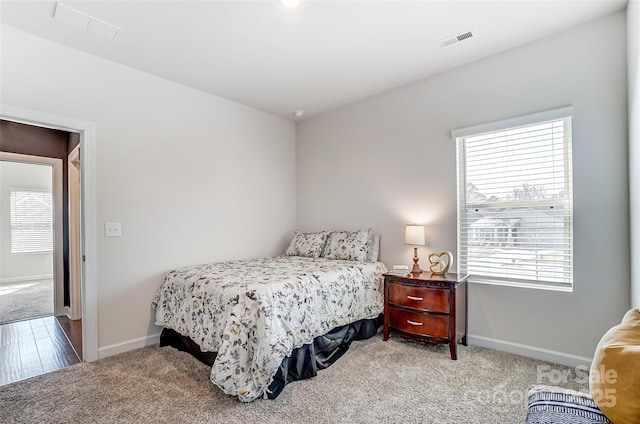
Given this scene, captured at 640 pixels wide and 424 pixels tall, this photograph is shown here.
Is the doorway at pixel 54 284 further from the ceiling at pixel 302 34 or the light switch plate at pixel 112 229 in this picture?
the ceiling at pixel 302 34

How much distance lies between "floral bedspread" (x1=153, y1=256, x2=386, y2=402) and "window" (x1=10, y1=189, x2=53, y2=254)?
5710mm

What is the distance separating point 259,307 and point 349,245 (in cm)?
172

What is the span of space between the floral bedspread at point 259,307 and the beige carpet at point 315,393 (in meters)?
0.24

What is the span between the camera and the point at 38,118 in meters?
2.51

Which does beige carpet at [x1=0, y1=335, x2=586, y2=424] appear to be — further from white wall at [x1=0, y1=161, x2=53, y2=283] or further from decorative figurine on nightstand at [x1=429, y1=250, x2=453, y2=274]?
white wall at [x1=0, y1=161, x2=53, y2=283]

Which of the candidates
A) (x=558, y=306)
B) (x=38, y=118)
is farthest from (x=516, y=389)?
(x=38, y=118)

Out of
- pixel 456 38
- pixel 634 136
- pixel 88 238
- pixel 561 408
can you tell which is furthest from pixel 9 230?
pixel 634 136

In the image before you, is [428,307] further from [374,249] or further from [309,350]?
[309,350]

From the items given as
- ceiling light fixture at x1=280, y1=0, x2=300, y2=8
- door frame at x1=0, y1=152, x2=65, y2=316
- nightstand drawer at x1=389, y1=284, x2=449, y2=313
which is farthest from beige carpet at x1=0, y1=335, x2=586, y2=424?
ceiling light fixture at x1=280, y1=0, x2=300, y2=8

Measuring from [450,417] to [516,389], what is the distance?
2.11 feet

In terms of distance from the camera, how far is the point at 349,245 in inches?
144

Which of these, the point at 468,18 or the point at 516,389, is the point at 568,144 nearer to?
the point at 468,18

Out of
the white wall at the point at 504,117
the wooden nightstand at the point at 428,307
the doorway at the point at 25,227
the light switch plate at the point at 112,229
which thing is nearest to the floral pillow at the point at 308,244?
the white wall at the point at 504,117

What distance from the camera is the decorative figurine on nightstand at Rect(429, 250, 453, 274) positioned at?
303cm
